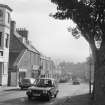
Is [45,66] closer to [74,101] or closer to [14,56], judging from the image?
[14,56]

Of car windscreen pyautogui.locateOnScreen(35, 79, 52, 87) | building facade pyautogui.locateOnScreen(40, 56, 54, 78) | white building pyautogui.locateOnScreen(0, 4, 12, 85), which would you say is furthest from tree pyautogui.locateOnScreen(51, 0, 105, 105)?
building facade pyautogui.locateOnScreen(40, 56, 54, 78)

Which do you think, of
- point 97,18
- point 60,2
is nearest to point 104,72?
point 97,18

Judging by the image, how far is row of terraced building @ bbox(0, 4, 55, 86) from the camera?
37.5 metres

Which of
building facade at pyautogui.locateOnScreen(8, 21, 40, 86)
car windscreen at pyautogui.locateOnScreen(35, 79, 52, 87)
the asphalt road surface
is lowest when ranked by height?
the asphalt road surface

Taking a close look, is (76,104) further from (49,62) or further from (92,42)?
(49,62)

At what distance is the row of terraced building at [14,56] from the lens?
37.5 metres

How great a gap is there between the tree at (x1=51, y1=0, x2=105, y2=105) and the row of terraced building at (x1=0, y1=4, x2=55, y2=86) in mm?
23356

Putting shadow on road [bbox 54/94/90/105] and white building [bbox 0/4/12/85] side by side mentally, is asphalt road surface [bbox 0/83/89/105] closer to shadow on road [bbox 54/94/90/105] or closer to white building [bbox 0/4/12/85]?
shadow on road [bbox 54/94/90/105]

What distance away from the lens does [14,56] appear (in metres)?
46.6

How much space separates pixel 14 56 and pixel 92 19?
108 ft

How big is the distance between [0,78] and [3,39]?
5518mm

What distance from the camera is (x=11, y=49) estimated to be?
48.4 metres

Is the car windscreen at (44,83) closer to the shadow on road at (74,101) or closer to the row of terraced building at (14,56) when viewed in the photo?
the shadow on road at (74,101)

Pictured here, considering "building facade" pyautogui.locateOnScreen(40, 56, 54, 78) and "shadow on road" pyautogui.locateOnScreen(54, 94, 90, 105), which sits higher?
"building facade" pyautogui.locateOnScreen(40, 56, 54, 78)
